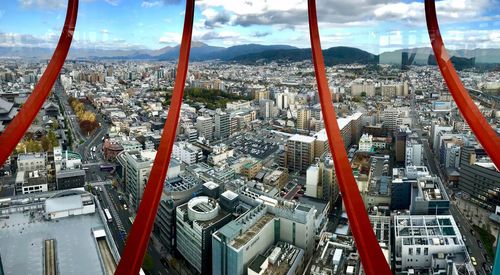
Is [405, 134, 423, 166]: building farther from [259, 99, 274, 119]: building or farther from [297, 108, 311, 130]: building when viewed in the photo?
[259, 99, 274, 119]: building

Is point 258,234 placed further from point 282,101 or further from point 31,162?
point 282,101

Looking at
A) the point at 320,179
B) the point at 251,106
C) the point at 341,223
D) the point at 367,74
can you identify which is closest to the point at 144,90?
the point at 251,106

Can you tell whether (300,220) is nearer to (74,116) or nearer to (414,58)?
(414,58)

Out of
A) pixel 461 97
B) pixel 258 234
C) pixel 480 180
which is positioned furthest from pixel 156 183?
pixel 480 180

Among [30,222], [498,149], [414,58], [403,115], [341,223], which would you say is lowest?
[341,223]

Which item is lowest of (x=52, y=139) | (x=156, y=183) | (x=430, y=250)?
(x=430, y=250)

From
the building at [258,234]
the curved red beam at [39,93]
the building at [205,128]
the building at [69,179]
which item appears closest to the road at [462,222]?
the building at [258,234]
